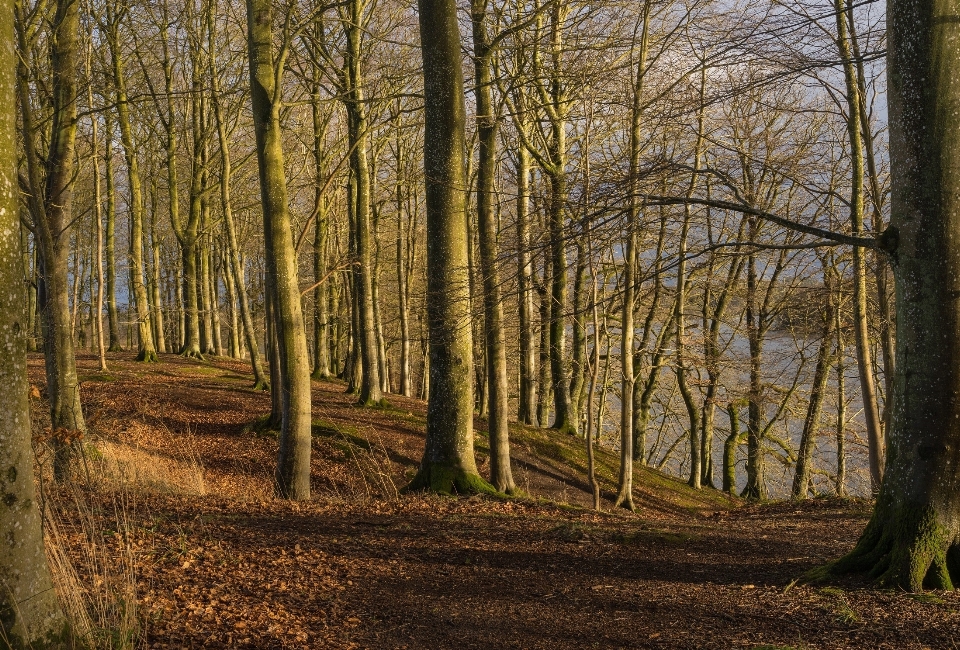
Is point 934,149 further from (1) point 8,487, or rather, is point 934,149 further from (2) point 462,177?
(1) point 8,487

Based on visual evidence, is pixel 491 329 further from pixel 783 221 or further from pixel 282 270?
pixel 783 221

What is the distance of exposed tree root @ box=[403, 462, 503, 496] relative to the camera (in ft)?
29.8

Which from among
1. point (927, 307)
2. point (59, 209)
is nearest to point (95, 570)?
point (927, 307)

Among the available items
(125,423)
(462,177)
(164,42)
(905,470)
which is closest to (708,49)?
(462,177)

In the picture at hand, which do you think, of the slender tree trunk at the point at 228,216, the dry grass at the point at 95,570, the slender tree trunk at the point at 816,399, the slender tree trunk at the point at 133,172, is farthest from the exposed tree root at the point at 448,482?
the slender tree trunk at the point at 133,172

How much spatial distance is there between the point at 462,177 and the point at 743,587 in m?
5.92

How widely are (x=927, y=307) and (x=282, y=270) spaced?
7620 millimetres

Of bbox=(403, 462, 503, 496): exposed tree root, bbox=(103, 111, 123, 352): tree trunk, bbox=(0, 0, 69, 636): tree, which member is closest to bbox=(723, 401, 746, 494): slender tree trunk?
bbox=(403, 462, 503, 496): exposed tree root

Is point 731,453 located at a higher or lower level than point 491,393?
lower

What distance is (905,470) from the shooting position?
5.27m

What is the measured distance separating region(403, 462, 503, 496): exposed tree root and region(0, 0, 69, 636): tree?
19.0ft

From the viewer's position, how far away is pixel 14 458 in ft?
11.1

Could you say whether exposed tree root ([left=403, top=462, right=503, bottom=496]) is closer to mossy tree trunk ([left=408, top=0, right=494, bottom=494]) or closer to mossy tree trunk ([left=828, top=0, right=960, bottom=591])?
mossy tree trunk ([left=408, top=0, right=494, bottom=494])

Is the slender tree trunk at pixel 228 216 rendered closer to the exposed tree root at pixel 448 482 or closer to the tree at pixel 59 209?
the tree at pixel 59 209
